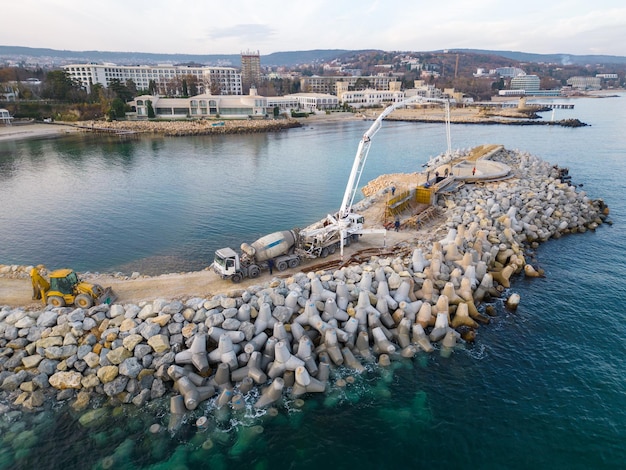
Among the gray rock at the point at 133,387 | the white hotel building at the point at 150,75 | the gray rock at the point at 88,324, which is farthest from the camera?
the white hotel building at the point at 150,75

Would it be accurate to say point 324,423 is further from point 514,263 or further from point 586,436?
point 514,263

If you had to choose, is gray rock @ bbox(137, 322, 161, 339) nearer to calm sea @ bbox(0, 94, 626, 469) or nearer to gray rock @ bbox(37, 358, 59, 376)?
calm sea @ bbox(0, 94, 626, 469)

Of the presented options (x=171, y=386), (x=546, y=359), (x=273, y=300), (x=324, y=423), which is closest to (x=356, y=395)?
(x=324, y=423)

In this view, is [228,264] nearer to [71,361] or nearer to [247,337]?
[247,337]

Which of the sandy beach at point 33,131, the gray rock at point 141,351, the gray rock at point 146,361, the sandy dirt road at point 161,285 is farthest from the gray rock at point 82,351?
the sandy beach at point 33,131

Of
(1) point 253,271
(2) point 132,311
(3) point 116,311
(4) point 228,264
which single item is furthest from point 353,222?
(3) point 116,311

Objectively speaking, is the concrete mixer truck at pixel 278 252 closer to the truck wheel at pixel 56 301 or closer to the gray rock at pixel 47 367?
the truck wheel at pixel 56 301
